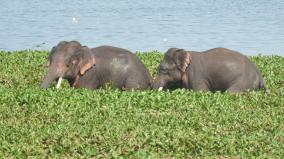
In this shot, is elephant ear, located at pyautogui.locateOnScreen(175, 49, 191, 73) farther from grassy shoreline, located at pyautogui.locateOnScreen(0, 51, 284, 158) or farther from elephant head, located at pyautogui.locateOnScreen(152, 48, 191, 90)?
grassy shoreline, located at pyautogui.locateOnScreen(0, 51, 284, 158)

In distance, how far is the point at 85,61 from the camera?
1523cm

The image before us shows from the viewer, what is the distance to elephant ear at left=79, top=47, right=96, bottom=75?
15.2 m

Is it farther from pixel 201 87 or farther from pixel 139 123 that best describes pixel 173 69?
pixel 139 123

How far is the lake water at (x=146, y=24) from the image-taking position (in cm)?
3143

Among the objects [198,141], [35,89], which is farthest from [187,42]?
[198,141]

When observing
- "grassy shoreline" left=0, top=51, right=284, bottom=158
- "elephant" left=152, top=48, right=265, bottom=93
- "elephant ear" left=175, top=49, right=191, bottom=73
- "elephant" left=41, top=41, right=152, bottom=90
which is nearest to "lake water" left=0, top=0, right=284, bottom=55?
"elephant" left=41, top=41, right=152, bottom=90

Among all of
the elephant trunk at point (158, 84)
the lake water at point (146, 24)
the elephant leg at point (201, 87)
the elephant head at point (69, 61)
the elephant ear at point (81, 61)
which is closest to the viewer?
the elephant head at point (69, 61)

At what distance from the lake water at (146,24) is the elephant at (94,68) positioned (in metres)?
7.14

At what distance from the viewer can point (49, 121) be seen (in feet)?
40.9

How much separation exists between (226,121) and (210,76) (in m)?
3.21

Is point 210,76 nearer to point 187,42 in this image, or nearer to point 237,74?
point 237,74

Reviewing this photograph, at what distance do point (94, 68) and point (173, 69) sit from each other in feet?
4.43

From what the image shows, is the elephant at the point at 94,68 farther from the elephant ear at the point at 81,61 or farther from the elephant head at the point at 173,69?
the elephant head at the point at 173,69

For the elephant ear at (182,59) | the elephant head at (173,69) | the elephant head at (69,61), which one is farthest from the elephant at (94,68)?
the elephant ear at (182,59)
